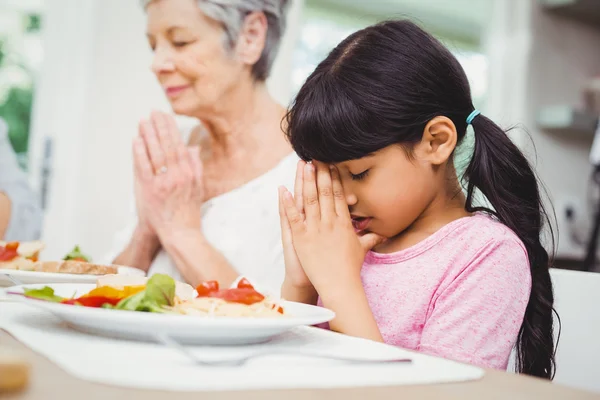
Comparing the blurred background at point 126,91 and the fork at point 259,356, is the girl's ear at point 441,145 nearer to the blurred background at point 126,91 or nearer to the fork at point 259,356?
the fork at point 259,356

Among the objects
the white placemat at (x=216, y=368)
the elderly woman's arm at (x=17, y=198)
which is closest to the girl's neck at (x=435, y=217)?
the white placemat at (x=216, y=368)

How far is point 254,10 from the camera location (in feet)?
5.84

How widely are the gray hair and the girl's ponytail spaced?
2.72ft

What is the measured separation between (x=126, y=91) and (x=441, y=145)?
65.5 inches

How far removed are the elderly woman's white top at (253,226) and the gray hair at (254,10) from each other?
314 mm

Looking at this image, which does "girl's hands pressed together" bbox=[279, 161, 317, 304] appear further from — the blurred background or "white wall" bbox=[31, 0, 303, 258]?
"white wall" bbox=[31, 0, 303, 258]

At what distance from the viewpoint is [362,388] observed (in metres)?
0.48

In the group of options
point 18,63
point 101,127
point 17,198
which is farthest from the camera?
point 18,63

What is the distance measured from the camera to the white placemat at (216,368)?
0.47 m

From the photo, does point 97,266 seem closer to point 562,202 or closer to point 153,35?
point 153,35

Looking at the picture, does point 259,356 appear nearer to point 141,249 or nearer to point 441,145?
point 441,145

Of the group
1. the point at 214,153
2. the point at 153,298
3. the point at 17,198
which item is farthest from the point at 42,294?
the point at 17,198

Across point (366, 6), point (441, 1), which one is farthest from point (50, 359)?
point (441, 1)

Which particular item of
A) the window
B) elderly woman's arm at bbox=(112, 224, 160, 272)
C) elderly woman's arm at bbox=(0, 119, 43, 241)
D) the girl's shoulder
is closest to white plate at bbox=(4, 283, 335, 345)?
the girl's shoulder
